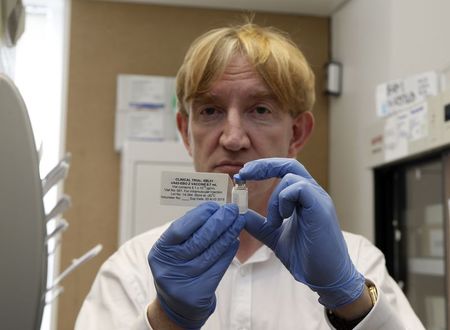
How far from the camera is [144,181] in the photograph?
2.83 m

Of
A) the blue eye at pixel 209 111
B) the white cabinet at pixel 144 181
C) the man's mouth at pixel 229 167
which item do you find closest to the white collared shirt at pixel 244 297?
the man's mouth at pixel 229 167

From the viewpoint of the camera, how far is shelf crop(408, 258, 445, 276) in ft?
7.36

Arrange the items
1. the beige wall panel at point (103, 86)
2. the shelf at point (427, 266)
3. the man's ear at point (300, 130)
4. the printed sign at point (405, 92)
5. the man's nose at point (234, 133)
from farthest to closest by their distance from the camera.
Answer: the beige wall panel at point (103, 86)
the shelf at point (427, 266)
the printed sign at point (405, 92)
the man's ear at point (300, 130)
the man's nose at point (234, 133)

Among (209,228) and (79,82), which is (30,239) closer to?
(209,228)

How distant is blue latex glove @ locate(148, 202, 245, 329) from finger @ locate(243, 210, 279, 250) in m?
0.05

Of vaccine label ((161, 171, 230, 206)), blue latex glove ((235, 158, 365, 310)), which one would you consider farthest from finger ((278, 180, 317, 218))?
vaccine label ((161, 171, 230, 206))

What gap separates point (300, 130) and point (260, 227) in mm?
435

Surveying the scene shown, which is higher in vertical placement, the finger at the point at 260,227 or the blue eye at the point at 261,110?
the blue eye at the point at 261,110

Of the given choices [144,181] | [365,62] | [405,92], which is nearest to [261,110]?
[405,92]

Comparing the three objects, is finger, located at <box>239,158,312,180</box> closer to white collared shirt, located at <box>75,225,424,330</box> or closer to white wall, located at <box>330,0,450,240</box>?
white collared shirt, located at <box>75,225,424,330</box>

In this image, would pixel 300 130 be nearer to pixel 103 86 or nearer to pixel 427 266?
pixel 427 266

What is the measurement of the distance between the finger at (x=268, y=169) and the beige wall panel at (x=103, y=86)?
7.16ft

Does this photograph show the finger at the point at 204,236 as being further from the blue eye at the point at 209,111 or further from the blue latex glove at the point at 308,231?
the blue eye at the point at 209,111

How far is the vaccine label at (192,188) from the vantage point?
99cm
